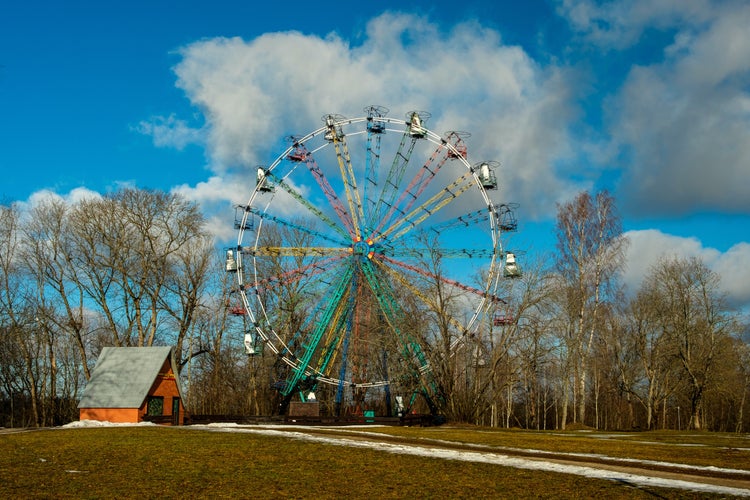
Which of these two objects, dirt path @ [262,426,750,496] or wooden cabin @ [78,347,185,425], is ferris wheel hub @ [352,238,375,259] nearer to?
wooden cabin @ [78,347,185,425]

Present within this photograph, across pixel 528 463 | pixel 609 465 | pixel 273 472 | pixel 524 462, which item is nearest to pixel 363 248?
pixel 524 462

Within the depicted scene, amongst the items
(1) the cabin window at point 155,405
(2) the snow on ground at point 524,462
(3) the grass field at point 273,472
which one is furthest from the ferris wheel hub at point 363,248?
(3) the grass field at point 273,472

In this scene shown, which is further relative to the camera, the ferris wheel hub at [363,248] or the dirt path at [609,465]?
the ferris wheel hub at [363,248]

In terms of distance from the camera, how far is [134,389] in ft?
125

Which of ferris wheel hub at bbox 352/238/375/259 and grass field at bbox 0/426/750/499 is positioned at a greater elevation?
ferris wheel hub at bbox 352/238/375/259

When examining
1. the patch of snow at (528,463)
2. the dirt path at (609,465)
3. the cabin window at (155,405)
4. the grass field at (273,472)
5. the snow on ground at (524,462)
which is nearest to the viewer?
the grass field at (273,472)

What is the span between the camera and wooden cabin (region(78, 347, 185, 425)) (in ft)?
123

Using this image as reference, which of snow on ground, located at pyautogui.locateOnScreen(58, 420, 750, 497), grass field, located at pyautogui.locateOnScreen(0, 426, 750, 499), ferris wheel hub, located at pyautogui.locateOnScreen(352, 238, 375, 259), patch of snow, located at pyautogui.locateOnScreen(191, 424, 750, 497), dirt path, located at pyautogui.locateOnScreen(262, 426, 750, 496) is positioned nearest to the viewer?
grass field, located at pyautogui.locateOnScreen(0, 426, 750, 499)

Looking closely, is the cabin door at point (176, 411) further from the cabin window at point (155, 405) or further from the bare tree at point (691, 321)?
the bare tree at point (691, 321)

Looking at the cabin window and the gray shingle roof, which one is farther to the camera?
the cabin window

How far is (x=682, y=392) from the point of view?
5809cm

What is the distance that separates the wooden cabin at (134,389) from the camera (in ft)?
123

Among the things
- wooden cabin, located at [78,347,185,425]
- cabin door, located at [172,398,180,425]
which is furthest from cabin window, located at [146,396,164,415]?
cabin door, located at [172,398,180,425]

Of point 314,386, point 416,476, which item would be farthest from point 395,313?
point 416,476
